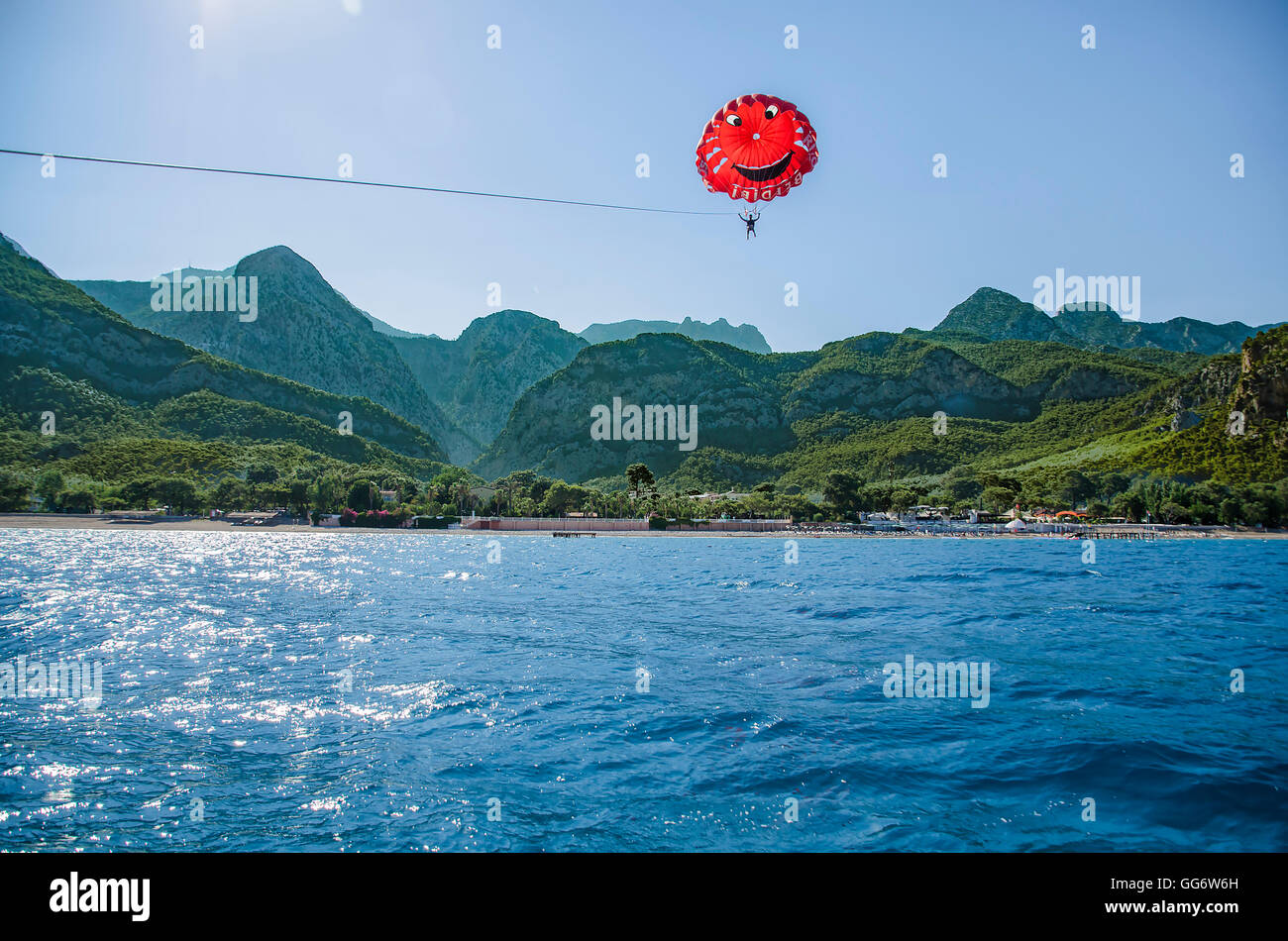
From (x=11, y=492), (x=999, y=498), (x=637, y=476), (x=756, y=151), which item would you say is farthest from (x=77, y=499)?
(x=999, y=498)

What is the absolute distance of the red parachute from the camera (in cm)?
2325

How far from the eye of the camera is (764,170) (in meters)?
23.8

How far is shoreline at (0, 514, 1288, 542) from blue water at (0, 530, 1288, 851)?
77.9m

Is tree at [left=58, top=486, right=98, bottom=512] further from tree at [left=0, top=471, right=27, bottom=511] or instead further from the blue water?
the blue water

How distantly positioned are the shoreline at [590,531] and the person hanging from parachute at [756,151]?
8594 cm

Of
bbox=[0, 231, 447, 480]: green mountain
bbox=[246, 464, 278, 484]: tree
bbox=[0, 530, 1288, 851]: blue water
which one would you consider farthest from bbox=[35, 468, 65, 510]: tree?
bbox=[0, 530, 1288, 851]: blue water

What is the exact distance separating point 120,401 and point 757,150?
596 ft

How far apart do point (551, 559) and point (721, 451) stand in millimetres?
135366

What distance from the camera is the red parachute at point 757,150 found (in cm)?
2325

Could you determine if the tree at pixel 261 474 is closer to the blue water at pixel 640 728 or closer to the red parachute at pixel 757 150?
the blue water at pixel 640 728

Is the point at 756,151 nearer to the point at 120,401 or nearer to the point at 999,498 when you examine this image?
the point at 999,498

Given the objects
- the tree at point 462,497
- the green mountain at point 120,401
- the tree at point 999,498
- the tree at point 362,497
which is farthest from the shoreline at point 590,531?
the green mountain at point 120,401
